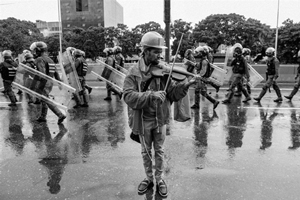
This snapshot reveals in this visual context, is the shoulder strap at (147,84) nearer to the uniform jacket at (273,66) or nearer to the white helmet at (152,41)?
the white helmet at (152,41)

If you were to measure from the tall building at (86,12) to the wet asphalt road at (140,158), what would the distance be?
81.4 metres

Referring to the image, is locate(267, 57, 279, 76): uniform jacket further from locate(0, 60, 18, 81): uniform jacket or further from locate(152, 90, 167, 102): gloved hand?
locate(0, 60, 18, 81): uniform jacket

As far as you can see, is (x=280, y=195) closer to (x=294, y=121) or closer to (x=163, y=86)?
(x=163, y=86)

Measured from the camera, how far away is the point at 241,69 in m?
9.30

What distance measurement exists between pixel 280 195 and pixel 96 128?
4.22 metres

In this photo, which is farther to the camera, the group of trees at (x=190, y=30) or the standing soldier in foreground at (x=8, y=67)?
the group of trees at (x=190, y=30)

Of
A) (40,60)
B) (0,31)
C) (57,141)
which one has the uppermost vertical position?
(0,31)

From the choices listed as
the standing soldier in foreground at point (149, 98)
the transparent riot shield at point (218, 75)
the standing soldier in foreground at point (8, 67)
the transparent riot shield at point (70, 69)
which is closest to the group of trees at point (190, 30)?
the transparent riot shield at point (218, 75)

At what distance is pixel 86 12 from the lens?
85.1 metres

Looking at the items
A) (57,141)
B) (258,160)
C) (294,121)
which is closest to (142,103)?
(258,160)

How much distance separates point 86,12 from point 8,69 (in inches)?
3230

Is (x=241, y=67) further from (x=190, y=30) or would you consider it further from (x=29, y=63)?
(x=190, y=30)

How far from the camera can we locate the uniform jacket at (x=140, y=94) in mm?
2992

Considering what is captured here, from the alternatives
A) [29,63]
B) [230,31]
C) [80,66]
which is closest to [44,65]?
[29,63]
